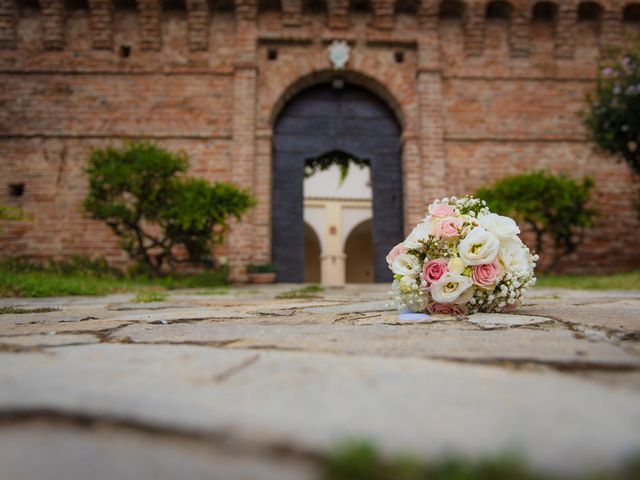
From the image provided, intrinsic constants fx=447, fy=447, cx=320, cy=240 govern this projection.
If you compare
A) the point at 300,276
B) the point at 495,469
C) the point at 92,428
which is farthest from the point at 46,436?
the point at 300,276

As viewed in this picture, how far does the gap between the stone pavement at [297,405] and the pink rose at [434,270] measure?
0.73m

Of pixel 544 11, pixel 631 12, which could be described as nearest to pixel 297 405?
pixel 544 11

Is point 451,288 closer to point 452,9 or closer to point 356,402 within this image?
point 356,402

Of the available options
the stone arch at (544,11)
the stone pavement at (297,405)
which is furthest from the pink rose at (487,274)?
the stone arch at (544,11)

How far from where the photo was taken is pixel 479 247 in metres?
1.84

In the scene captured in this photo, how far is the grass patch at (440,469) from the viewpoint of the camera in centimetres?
44

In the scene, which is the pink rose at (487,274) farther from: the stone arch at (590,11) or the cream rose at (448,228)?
the stone arch at (590,11)

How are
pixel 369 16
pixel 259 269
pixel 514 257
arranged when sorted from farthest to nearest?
pixel 369 16
pixel 259 269
pixel 514 257

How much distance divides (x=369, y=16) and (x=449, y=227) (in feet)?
27.1

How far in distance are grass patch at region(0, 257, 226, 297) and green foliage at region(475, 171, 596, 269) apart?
4891 millimetres

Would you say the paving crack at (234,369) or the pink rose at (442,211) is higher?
the pink rose at (442,211)

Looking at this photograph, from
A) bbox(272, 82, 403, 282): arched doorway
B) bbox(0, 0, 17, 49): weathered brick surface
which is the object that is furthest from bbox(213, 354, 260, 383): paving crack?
bbox(0, 0, 17, 49): weathered brick surface

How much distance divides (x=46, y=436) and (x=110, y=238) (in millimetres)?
8339

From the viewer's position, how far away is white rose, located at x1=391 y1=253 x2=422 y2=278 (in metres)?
1.97
